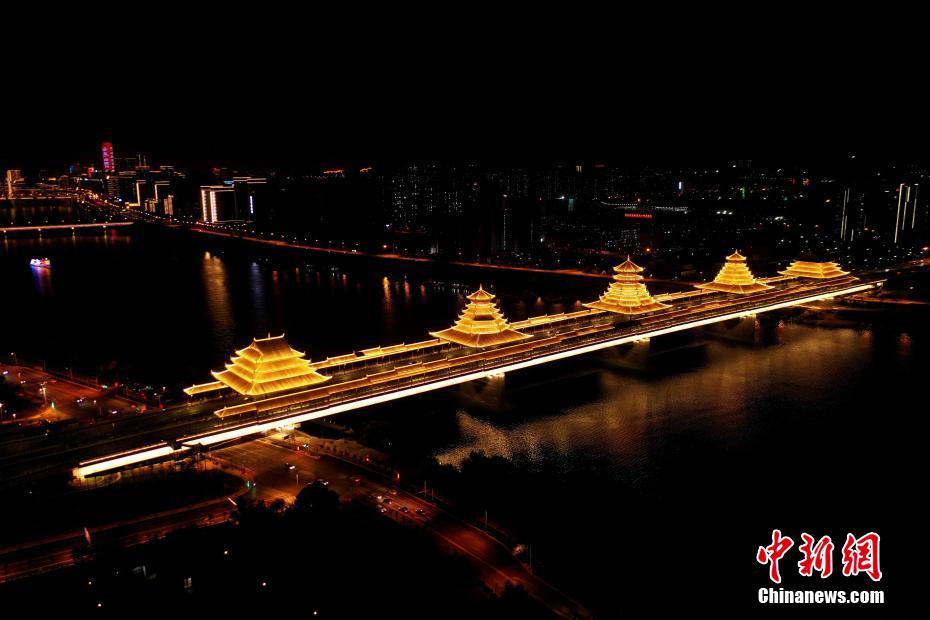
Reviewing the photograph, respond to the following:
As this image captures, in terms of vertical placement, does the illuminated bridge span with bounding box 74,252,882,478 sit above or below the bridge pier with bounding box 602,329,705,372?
above

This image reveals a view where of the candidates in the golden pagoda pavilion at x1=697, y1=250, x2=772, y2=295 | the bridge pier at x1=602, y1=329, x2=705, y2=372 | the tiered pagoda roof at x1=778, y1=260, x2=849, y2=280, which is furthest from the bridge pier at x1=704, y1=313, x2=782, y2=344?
the tiered pagoda roof at x1=778, y1=260, x2=849, y2=280

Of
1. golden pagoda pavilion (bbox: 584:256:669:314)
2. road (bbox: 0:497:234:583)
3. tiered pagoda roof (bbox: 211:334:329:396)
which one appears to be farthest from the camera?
golden pagoda pavilion (bbox: 584:256:669:314)

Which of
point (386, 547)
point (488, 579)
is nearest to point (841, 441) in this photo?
point (488, 579)

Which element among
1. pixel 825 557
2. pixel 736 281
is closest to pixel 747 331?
pixel 736 281

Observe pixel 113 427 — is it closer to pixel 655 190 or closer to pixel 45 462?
pixel 45 462

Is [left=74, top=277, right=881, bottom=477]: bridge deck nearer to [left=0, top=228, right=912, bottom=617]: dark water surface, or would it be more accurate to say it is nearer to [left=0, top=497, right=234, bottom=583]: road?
[left=0, top=228, right=912, bottom=617]: dark water surface

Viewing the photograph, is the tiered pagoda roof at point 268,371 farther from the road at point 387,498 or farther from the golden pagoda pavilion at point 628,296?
the golden pagoda pavilion at point 628,296
